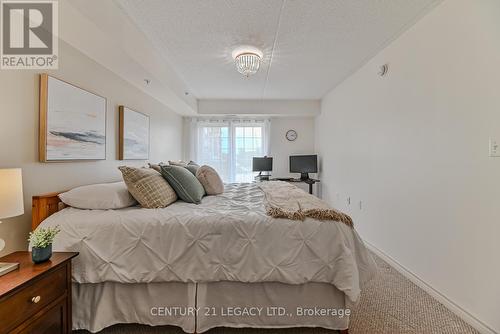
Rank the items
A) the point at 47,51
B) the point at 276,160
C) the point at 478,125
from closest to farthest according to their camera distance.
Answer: the point at 478,125 < the point at 47,51 < the point at 276,160

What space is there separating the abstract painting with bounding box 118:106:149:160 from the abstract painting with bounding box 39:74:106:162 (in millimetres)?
327

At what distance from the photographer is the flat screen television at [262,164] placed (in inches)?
218

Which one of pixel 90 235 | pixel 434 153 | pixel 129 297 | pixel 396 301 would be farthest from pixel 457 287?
pixel 90 235

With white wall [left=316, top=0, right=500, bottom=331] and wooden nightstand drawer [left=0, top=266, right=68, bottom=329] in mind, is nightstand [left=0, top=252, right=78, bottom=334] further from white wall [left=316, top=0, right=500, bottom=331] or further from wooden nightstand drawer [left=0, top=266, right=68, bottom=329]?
white wall [left=316, top=0, right=500, bottom=331]

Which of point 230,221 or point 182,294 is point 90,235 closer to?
point 182,294

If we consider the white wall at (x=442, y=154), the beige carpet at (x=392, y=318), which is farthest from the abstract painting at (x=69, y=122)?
the white wall at (x=442, y=154)

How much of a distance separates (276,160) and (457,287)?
14.0 ft

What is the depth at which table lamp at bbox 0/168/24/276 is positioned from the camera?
1164 millimetres

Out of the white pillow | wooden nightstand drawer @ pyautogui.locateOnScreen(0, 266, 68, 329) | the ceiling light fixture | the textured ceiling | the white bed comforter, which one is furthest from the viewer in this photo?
the ceiling light fixture

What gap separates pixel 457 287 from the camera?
6.08ft

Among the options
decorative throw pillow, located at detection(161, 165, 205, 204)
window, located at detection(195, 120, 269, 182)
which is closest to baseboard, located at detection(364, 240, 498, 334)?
decorative throw pillow, located at detection(161, 165, 205, 204)

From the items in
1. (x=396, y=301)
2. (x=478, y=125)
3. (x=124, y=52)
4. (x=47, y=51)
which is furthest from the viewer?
(x=124, y=52)

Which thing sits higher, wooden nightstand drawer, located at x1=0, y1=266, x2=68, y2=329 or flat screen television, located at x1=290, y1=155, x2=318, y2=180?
flat screen television, located at x1=290, y1=155, x2=318, y2=180

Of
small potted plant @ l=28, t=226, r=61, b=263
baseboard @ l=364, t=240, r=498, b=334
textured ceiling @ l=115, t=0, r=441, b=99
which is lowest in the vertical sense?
baseboard @ l=364, t=240, r=498, b=334
